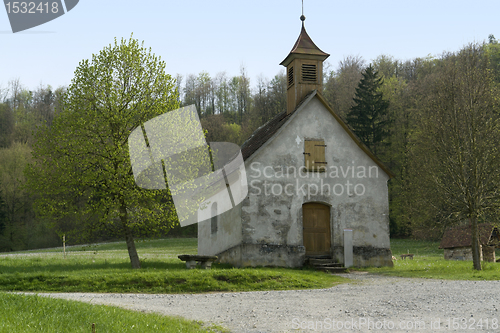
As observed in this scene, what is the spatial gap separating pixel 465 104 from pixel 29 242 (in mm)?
47246

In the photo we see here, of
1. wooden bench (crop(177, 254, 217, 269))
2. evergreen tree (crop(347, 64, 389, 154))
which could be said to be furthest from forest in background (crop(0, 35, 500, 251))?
wooden bench (crop(177, 254, 217, 269))

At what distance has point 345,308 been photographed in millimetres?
9117

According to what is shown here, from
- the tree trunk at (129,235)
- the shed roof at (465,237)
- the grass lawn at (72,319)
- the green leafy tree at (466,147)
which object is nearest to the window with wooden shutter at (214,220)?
the tree trunk at (129,235)

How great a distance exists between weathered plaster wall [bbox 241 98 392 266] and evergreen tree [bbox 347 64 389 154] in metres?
28.4

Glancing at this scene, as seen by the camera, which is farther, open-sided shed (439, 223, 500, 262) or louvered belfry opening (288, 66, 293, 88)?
open-sided shed (439, 223, 500, 262)

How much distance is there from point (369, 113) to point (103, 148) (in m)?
37.6

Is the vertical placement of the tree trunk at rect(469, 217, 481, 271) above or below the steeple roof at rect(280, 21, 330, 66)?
below

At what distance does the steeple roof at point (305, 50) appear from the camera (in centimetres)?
2189

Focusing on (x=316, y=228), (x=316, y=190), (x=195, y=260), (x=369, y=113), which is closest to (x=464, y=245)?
(x=316, y=228)

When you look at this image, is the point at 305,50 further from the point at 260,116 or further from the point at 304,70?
the point at 260,116

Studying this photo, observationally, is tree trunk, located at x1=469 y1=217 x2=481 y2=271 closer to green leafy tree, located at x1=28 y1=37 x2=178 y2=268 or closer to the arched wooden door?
the arched wooden door

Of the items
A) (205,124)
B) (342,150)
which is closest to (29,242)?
(205,124)

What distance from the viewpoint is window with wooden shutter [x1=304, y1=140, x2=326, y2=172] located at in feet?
66.0

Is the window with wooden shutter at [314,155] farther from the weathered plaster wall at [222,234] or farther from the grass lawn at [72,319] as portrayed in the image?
the grass lawn at [72,319]
